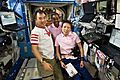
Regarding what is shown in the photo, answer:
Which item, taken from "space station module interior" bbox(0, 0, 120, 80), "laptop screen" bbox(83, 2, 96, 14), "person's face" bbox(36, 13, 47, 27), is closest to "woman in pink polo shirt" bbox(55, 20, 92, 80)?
"space station module interior" bbox(0, 0, 120, 80)

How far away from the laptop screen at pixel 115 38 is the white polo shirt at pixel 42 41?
986mm

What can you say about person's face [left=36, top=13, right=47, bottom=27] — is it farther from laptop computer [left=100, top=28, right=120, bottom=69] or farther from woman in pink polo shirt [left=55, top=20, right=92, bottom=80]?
laptop computer [left=100, top=28, right=120, bottom=69]

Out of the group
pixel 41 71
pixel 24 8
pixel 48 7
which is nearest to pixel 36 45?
pixel 41 71

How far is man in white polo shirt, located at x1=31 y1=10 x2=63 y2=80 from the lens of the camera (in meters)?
2.45

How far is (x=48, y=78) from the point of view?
2.71 meters

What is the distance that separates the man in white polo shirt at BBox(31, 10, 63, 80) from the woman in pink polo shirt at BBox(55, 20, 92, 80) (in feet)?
1.17

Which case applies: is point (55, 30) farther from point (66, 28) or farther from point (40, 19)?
point (40, 19)

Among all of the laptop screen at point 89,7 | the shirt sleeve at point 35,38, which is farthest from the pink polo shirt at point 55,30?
the shirt sleeve at point 35,38

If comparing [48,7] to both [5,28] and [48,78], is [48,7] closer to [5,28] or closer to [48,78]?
[5,28]

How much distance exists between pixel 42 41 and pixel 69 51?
722 millimetres

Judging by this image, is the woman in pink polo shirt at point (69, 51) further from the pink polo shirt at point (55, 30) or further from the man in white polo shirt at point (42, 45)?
the pink polo shirt at point (55, 30)

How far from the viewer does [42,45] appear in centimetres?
258

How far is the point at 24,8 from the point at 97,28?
10.6 feet

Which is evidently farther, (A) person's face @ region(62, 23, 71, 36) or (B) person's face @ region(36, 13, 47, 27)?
(A) person's face @ region(62, 23, 71, 36)
